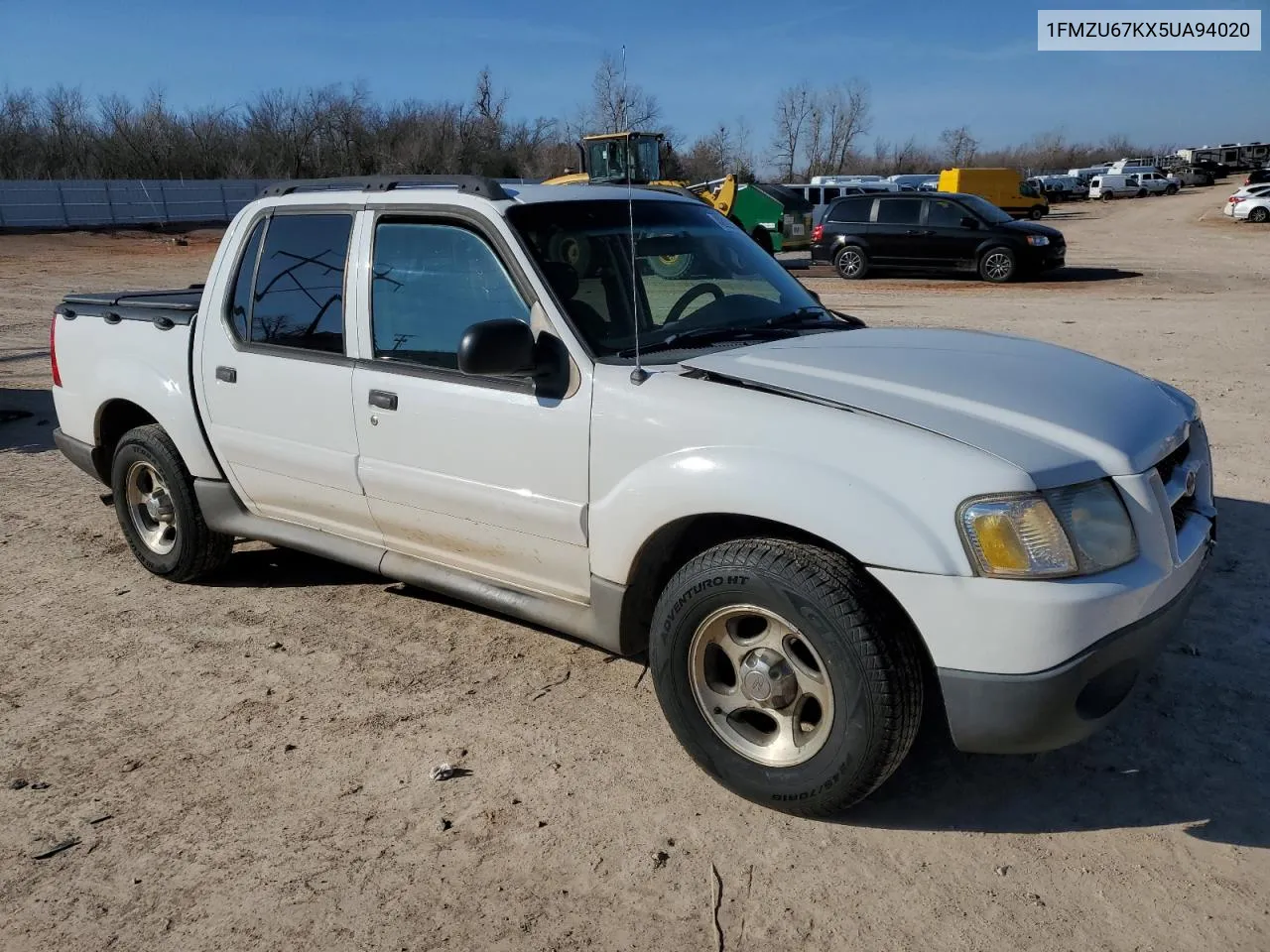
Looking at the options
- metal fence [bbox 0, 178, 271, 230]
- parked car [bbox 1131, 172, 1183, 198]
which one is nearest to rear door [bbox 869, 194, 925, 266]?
metal fence [bbox 0, 178, 271, 230]

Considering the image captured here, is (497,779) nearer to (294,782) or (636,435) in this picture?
(294,782)

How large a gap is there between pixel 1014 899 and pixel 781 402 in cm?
148

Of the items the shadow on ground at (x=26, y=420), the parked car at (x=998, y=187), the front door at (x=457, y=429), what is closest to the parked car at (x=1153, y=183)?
the parked car at (x=998, y=187)

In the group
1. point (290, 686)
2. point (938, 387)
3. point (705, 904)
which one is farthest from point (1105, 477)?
point (290, 686)

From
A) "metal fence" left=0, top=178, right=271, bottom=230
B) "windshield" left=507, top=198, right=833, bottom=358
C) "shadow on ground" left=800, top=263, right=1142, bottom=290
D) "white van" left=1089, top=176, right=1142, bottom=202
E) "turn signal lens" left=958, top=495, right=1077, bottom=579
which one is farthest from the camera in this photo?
"white van" left=1089, top=176, right=1142, bottom=202

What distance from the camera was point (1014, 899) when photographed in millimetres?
2701

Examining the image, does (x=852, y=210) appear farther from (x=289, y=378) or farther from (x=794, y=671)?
(x=794, y=671)

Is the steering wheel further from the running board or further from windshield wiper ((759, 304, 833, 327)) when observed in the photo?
the running board

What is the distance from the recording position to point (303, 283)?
4262 millimetres

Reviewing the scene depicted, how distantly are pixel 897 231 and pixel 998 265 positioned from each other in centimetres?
222

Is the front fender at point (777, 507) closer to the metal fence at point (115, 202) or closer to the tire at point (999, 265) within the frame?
the tire at point (999, 265)

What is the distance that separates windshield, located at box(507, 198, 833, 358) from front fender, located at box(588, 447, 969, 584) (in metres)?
0.54

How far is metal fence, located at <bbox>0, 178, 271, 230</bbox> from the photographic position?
4222cm

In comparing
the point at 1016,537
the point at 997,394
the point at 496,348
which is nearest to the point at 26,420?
the point at 496,348
